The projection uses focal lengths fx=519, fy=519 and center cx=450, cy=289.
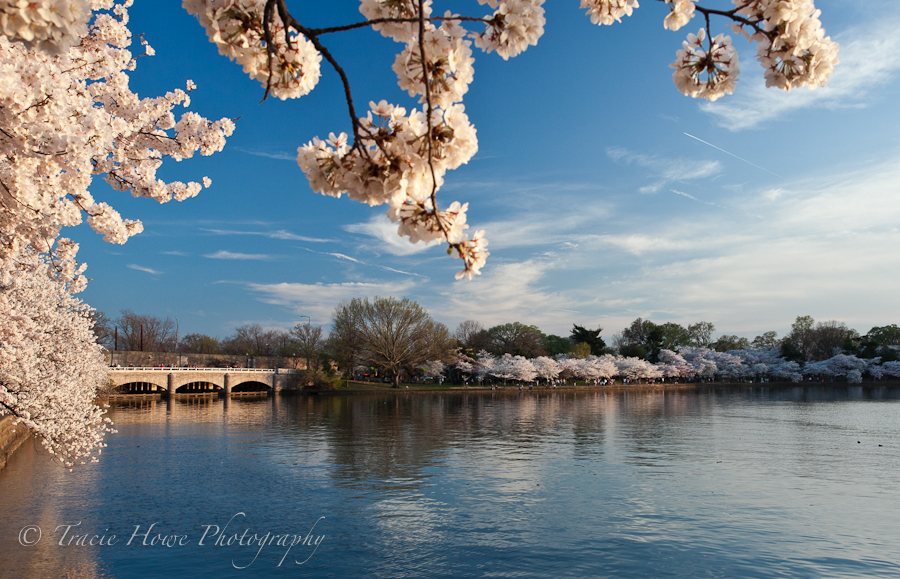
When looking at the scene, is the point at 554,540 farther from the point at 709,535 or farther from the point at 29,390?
the point at 29,390

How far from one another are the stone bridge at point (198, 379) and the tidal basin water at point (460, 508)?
40.3m

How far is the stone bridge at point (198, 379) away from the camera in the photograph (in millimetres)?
59147

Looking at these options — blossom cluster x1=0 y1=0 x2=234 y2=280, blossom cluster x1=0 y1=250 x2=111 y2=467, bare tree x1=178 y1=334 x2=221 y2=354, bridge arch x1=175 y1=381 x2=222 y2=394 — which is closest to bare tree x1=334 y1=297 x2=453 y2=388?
bridge arch x1=175 y1=381 x2=222 y2=394

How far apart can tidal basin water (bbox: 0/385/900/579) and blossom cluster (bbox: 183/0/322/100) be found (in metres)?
8.90

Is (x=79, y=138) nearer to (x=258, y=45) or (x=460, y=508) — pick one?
(x=258, y=45)

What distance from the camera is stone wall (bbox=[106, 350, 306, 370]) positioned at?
70625mm

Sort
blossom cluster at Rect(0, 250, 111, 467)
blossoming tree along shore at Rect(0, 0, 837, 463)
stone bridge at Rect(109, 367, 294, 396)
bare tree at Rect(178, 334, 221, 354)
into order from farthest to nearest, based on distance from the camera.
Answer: bare tree at Rect(178, 334, 221, 354) → stone bridge at Rect(109, 367, 294, 396) → blossom cluster at Rect(0, 250, 111, 467) → blossoming tree along shore at Rect(0, 0, 837, 463)

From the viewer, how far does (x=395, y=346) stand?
229ft

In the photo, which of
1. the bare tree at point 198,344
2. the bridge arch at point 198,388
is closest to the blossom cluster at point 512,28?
the bridge arch at point 198,388

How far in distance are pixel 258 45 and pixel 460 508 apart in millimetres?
12131

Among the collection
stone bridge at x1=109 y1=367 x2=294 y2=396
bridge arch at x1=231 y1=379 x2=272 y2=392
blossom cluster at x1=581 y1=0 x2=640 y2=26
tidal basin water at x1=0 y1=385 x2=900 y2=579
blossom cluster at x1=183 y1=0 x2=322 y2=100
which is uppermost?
blossom cluster at x1=581 y1=0 x2=640 y2=26

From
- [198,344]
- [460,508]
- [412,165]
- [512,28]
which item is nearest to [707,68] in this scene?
[512,28]

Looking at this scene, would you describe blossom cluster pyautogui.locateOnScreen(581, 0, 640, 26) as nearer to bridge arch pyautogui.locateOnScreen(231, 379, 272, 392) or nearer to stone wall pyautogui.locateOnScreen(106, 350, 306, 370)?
bridge arch pyautogui.locateOnScreen(231, 379, 272, 392)

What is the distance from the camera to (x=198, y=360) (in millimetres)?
79312
